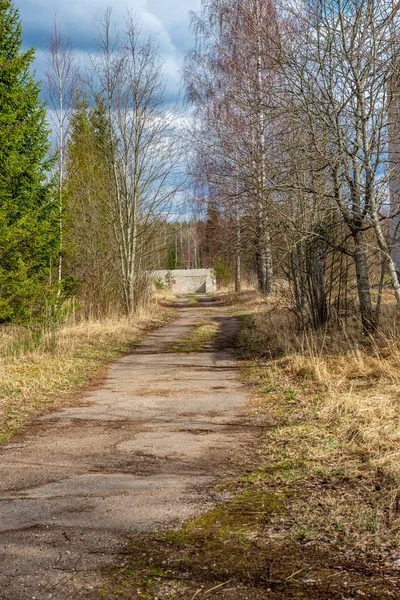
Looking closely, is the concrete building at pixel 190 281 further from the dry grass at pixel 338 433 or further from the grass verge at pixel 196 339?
the dry grass at pixel 338 433

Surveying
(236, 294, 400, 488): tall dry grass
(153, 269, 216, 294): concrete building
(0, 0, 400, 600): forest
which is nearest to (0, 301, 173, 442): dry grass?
(0, 0, 400, 600): forest

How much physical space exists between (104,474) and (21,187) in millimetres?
11109

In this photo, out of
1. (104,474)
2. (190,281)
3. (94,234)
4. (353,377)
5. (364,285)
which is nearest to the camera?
(104,474)

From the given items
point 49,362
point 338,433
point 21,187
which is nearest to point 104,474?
point 338,433

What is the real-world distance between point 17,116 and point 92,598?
1355 centimetres

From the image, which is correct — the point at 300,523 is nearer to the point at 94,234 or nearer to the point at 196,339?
the point at 196,339

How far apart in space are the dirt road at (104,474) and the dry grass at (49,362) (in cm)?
44

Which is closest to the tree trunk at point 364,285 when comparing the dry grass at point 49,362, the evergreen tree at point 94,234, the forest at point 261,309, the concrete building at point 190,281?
the forest at point 261,309

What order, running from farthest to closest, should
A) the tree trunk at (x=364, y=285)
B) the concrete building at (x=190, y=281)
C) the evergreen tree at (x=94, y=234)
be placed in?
the concrete building at (x=190, y=281)
the evergreen tree at (x=94, y=234)
the tree trunk at (x=364, y=285)

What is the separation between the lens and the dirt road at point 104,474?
2879 millimetres

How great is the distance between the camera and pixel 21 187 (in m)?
14.1

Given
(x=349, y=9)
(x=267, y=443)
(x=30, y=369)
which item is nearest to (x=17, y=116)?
(x=30, y=369)

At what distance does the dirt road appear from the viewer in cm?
288

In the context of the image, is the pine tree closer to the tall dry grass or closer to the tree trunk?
the tall dry grass
